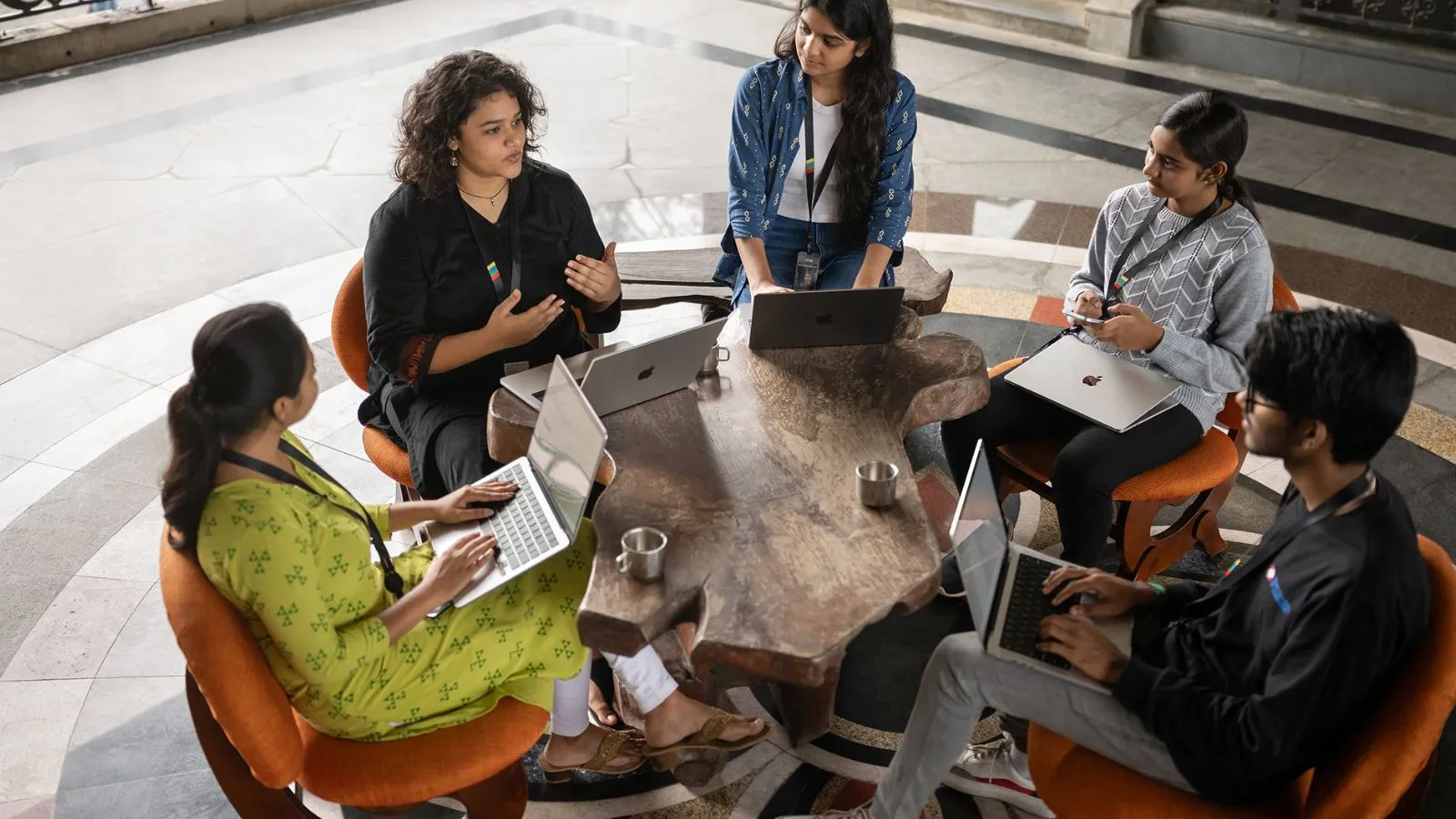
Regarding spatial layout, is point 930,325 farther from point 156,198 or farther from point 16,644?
point 156,198

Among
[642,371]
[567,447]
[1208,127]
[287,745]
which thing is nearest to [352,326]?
[642,371]

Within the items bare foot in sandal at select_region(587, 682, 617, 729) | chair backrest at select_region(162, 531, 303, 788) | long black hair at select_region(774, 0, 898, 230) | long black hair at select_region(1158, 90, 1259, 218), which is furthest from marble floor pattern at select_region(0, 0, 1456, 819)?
long black hair at select_region(1158, 90, 1259, 218)

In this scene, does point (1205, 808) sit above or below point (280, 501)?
below

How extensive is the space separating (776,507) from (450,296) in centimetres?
108

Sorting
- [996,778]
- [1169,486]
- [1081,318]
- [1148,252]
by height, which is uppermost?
[1148,252]

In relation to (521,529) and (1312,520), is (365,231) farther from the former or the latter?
(1312,520)

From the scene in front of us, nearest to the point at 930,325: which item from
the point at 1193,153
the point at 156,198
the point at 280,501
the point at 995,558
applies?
the point at 1193,153

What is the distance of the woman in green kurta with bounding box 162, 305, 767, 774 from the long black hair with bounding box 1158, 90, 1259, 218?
1.63 meters

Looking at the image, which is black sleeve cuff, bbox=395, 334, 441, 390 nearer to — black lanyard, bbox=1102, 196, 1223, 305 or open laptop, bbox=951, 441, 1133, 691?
open laptop, bbox=951, 441, 1133, 691

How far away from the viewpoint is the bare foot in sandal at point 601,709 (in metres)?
2.69

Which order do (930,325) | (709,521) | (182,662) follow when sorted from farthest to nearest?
(930,325), (182,662), (709,521)

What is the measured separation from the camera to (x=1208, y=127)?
2699 millimetres

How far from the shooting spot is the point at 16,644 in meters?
2.96

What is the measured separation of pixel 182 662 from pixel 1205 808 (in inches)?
91.6
